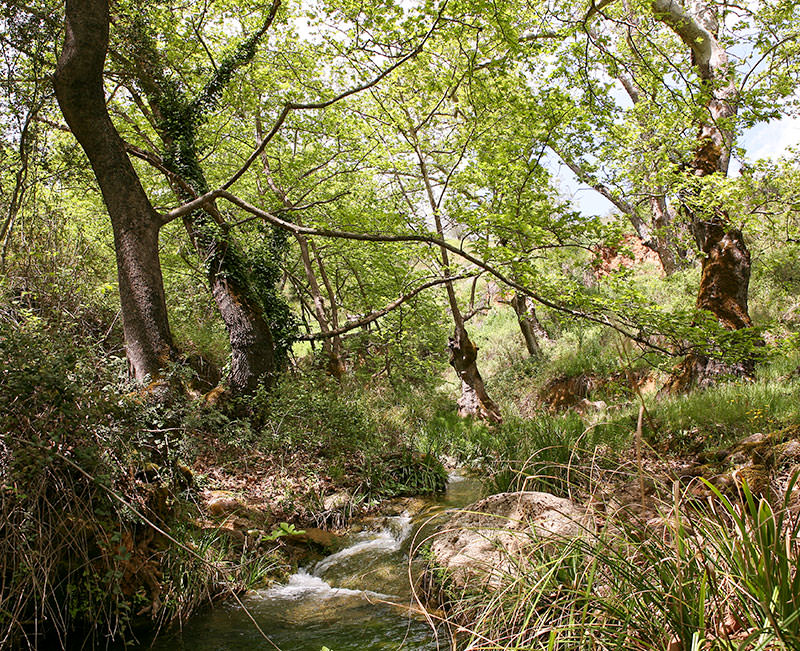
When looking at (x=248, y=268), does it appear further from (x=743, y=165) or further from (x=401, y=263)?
(x=743, y=165)

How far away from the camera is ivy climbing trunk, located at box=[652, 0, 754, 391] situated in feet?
28.5

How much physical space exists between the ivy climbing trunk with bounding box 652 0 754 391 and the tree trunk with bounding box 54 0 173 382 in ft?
27.7

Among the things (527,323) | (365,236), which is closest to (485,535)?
(365,236)

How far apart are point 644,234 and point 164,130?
12449 mm

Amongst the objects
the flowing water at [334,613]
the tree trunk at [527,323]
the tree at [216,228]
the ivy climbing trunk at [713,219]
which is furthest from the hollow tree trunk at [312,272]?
the ivy climbing trunk at [713,219]

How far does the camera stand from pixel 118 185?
6.29m

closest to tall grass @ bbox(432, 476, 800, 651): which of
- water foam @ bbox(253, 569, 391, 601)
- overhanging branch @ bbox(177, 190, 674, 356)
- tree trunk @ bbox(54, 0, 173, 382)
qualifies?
water foam @ bbox(253, 569, 391, 601)

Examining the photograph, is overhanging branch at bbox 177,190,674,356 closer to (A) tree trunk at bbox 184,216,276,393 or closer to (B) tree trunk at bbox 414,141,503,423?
(A) tree trunk at bbox 184,216,276,393

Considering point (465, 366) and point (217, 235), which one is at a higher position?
point (217, 235)

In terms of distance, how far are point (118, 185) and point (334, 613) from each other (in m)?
5.56

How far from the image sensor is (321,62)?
1128 cm

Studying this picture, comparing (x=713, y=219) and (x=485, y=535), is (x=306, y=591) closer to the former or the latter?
(x=485, y=535)

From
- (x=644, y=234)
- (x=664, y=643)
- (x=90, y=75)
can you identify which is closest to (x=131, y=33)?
(x=90, y=75)

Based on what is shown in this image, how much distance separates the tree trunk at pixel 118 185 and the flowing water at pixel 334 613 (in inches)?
Result: 112
